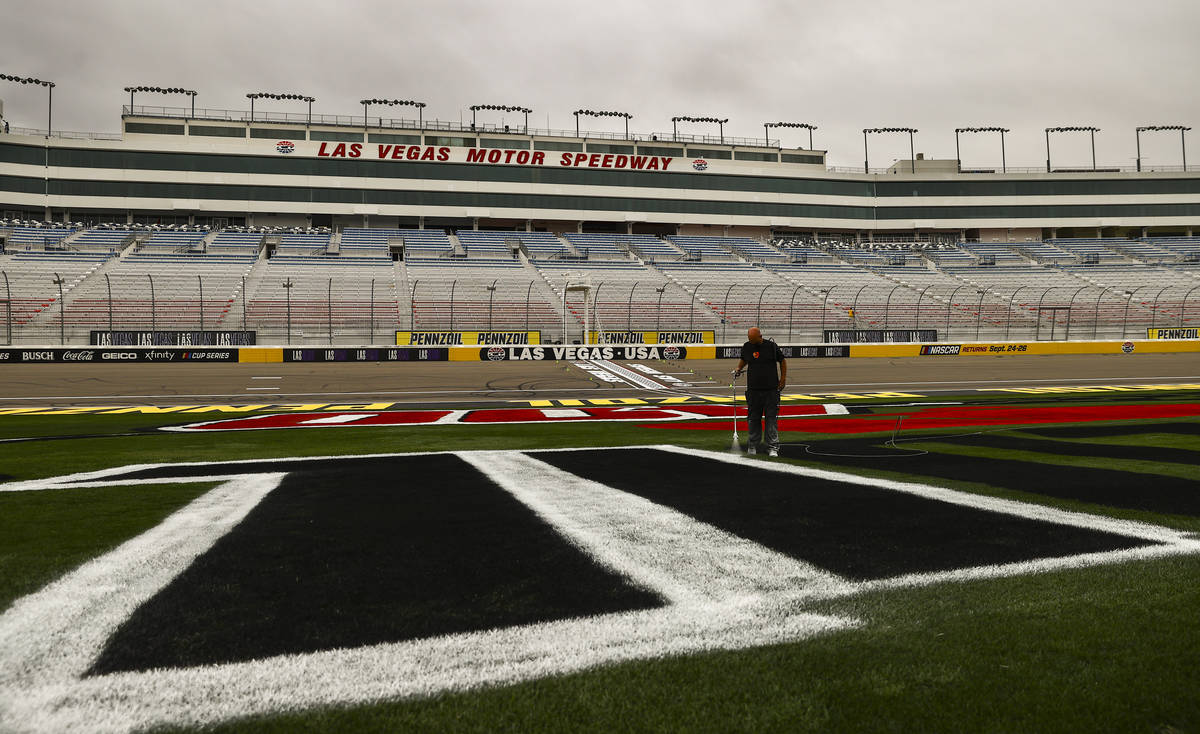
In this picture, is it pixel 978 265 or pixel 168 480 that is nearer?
pixel 168 480

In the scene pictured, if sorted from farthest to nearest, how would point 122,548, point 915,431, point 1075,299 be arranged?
point 1075,299 < point 915,431 < point 122,548

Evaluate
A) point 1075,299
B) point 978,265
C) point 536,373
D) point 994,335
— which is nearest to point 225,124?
point 536,373

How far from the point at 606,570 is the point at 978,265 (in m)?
66.7

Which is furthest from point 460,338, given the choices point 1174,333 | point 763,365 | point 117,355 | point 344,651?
point 1174,333

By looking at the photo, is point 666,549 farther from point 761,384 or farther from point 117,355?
point 117,355

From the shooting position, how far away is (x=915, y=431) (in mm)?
12039

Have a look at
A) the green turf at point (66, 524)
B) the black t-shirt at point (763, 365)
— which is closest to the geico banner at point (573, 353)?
the black t-shirt at point (763, 365)

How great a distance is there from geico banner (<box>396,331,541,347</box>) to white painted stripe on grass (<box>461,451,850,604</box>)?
3062 cm

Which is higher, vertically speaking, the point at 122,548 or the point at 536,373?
the point at 536,373

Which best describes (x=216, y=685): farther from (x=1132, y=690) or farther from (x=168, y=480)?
(x=168, y=480)

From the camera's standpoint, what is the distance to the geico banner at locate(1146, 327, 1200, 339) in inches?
1711

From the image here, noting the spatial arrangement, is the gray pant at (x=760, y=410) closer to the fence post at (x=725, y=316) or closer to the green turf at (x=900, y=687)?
the green turf at (x=900, y=687)

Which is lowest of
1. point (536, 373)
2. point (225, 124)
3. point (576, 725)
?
point (576, 725)

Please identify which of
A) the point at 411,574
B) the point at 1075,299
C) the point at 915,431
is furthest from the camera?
the point at 1075,299
